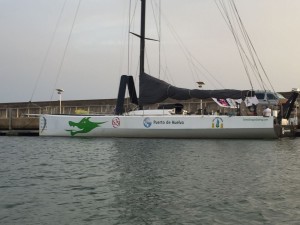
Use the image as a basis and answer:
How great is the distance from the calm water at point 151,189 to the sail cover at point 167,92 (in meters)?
11.7

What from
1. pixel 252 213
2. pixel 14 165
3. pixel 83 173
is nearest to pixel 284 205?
pixel 252 213

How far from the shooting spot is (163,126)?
32594 millimetres

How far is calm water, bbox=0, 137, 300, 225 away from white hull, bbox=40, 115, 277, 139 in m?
10.0

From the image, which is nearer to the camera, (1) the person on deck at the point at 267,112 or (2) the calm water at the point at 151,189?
(2) the calm water at the point at 151,189

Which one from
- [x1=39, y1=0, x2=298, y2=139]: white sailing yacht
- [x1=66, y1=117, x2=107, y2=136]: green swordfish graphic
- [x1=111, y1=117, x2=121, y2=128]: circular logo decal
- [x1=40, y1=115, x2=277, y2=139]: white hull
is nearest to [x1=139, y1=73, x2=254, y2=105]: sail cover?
[x1=39, y1=0, x2=298, y2=139]: white sailing yacht

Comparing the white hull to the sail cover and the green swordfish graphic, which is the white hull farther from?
the sail cover

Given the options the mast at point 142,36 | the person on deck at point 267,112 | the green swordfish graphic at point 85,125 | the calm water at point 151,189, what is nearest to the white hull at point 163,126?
the green swordfish graphic at point 85,125

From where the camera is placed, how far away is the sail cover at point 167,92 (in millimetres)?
32562

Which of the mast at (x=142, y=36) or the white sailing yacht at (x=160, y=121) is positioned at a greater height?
the mast at (x=142, y=36)

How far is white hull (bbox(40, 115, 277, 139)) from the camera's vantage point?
31.3 metres

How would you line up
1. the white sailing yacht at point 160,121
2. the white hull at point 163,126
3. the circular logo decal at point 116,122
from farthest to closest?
1. the circular logo decal at point 116,122
2. the white sailing yacht at point 160,121
3. the white hull at point 163,126

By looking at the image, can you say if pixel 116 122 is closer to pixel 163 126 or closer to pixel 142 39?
pixel 163 126

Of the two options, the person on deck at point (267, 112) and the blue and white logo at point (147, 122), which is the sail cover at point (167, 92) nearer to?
the blue and white logo at point (147, 122)

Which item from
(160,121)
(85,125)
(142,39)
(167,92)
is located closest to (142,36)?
(142,39)
